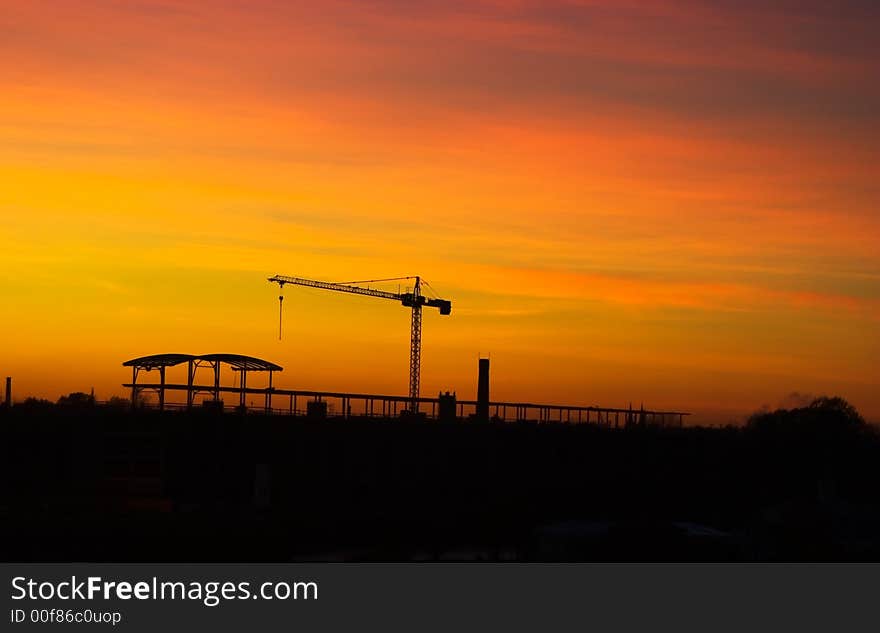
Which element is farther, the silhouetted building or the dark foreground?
the silhouetted building

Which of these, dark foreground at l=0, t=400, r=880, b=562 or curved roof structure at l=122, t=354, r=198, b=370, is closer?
dark foreground at l=0, t=400, r=880, b=562

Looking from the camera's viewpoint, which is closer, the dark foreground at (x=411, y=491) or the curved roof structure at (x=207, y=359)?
the dark foreground at (x=411, y=491)

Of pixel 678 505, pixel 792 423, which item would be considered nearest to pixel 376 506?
pixel 678 505

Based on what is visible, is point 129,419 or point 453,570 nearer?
point 453,570

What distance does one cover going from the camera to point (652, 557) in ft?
169

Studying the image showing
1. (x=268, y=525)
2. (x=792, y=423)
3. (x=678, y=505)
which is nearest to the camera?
(x=268, y=525)

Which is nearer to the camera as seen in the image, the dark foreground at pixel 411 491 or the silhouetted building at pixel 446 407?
the dark foreground at pixel 411 491

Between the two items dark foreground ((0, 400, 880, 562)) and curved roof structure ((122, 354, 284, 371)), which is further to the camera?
curved roof structure ((122, 354, 284, 371))

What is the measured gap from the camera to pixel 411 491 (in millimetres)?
85375

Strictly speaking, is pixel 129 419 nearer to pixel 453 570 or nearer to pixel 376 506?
pixel 376 506

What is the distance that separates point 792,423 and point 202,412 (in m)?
93.5

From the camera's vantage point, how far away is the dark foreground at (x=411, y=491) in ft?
190

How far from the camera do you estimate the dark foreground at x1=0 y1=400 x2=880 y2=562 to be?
190ft

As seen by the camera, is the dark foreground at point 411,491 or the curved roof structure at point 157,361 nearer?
the dark foreground at point 411,491
